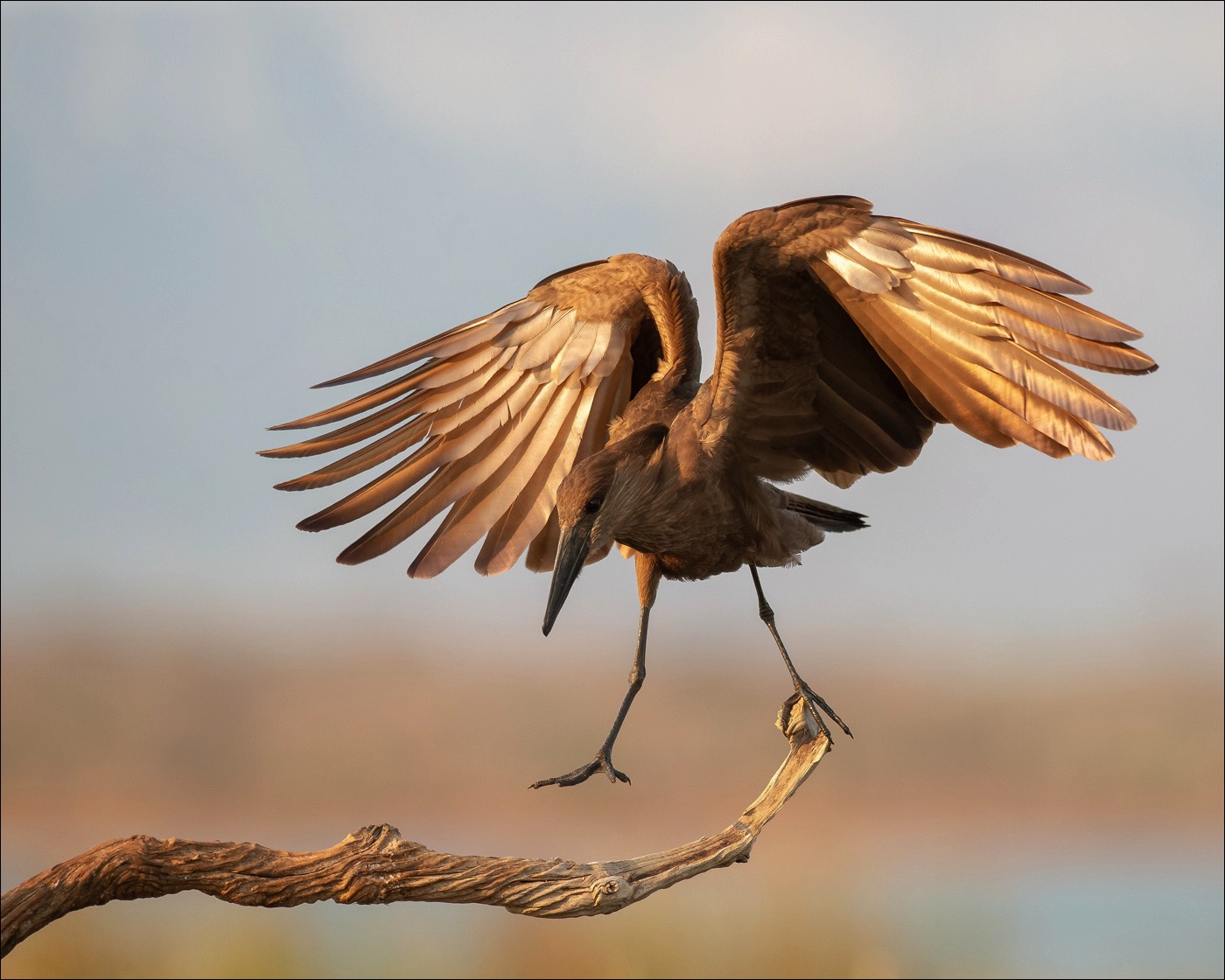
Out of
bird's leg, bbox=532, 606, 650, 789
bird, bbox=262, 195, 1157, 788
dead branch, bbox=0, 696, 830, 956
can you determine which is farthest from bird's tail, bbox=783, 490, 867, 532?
dead branch, bbox=0, 696, 830, 956

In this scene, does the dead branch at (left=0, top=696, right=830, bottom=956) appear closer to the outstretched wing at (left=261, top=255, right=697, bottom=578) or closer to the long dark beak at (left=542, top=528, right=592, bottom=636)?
the long dark beak at (left=542, top=528, right=592, bottom=636)

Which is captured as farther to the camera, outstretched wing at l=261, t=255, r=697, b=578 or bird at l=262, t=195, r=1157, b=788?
outstretched wing at l=261, t=255, r=697, b=578

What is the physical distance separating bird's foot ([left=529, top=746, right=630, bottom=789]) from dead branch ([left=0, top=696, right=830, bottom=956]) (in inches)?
24.7

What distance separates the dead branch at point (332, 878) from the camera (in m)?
4.29

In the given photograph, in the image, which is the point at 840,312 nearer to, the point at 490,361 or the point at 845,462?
the point at 845,462

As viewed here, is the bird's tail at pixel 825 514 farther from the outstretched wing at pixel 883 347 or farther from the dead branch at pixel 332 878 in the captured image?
the dead branch at pixel 332 878

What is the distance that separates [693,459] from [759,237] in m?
1.00

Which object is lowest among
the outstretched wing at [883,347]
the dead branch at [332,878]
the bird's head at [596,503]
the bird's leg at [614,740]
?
the dead branch at [332,878]

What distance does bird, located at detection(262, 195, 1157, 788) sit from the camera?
4.84 meters

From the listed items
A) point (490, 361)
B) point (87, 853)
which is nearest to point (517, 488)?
point (490, 361)

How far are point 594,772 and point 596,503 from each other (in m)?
1.25

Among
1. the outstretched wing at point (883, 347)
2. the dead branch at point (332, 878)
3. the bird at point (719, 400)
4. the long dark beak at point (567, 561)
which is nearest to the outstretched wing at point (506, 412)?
the bird at point (719, 400)

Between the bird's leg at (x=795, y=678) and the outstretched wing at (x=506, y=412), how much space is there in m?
1.06

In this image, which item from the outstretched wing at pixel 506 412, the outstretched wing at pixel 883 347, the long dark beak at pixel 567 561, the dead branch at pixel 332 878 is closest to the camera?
the dead branch at pixel 332 878
